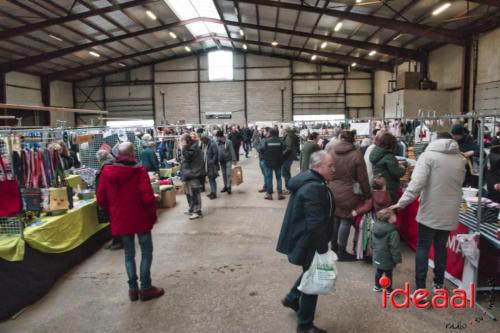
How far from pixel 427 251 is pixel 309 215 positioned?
1380mm

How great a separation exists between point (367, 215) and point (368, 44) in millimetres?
13124

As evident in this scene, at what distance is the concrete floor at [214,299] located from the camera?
2885mm

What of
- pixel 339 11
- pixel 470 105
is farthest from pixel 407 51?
pixel 339 11

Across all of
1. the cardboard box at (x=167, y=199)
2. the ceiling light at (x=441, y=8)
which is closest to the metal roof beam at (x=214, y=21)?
the ceiling light at (x=441, y=8)

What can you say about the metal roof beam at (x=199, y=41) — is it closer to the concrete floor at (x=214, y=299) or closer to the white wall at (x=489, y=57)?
the white wall at (x=489, y=57)

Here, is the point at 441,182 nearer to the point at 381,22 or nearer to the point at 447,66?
the point at 381,22

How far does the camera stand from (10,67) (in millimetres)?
15891

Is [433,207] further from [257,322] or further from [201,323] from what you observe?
[201,323]

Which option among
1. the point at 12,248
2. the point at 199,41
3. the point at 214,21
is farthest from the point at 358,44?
the point at 12,248

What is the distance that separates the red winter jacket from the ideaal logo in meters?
2.21

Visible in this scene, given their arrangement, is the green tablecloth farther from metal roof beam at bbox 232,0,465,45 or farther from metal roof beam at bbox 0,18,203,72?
metal roof beam at bbox 0,18,203,72

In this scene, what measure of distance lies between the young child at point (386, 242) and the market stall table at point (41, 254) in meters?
3.09

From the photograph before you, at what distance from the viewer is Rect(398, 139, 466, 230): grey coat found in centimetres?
292

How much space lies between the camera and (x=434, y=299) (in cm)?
312
